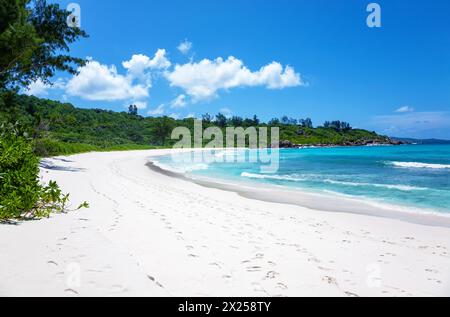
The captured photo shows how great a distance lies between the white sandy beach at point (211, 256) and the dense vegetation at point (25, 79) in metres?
0.69

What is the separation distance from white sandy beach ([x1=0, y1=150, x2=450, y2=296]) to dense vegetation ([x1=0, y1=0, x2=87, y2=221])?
69 centimetres

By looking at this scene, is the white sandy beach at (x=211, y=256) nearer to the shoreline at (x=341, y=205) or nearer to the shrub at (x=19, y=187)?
the shrub at (x=19, y=187)

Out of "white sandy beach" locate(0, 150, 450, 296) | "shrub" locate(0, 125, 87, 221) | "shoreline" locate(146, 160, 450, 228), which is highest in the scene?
Answer: "shrub" locate(0, 125, 87, 221)

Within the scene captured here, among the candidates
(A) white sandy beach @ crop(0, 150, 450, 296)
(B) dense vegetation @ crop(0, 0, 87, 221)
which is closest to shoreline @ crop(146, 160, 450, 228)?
(A) white sandy beach @ crop(0, 150, 450, 296)

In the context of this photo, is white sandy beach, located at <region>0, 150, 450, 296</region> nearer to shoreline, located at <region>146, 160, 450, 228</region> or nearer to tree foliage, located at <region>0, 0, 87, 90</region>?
shoreline, located at <region>146, 160, 450, 228</region>

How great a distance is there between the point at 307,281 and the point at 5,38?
18.5 meters

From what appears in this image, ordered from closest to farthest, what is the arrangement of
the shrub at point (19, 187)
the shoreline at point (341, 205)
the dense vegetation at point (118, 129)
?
the shrub at point (19, 187) → the shoreline at point (341, 205) → the dense vegetation at point (118, 129)

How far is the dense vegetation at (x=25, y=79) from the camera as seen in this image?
7395 mm

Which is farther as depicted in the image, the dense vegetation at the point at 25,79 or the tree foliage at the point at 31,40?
the tree foliage at the point at 31,40

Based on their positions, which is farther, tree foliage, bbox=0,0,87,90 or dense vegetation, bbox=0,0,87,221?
tree foliage, bbox=0,0,87,90

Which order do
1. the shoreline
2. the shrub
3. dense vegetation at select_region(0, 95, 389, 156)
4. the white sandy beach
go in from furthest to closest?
dense vegetation at select_region(0, 95, 389, 156) < the shoreline < the shrub < the white sandy beach

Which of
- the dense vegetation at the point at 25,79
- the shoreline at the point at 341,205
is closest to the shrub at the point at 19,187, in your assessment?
the dense vegetation at the point at 25,79

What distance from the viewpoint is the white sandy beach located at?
4.16 m
